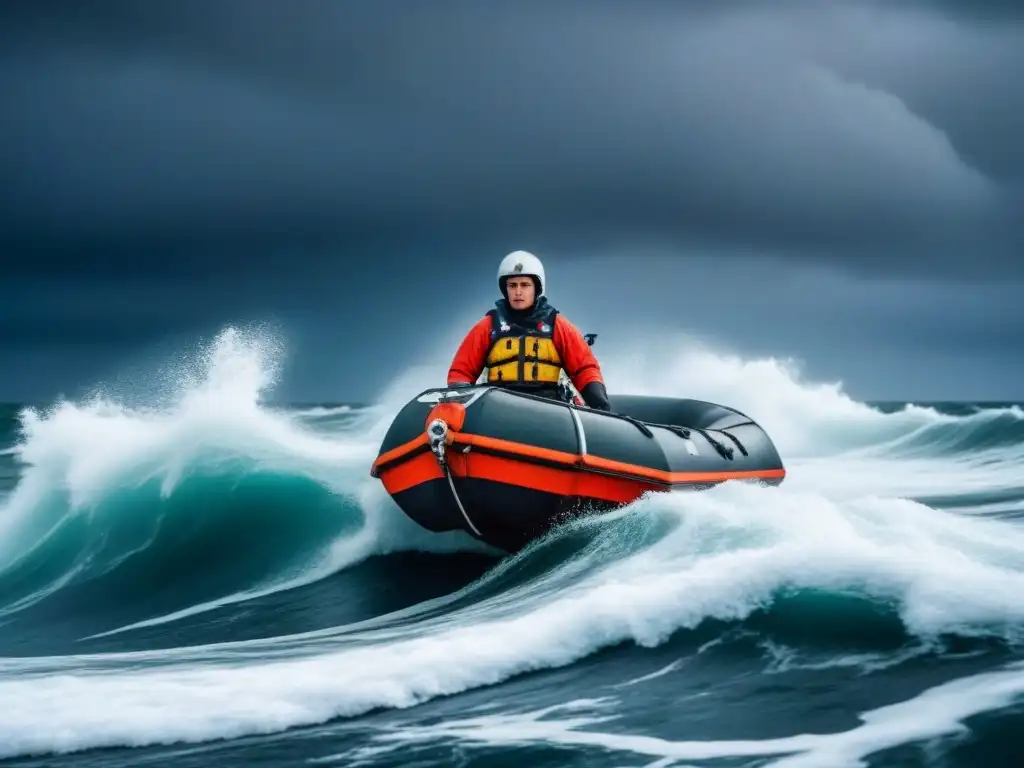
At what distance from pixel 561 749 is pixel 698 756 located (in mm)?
411

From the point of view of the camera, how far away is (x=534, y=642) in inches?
164

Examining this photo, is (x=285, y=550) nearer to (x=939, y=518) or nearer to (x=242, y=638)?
(x=242, y=638)

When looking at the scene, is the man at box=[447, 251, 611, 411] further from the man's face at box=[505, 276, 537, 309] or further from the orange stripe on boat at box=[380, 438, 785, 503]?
the orange stripe on boat at box=[380, 438, 785, 503]

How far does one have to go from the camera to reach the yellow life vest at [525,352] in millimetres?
7367

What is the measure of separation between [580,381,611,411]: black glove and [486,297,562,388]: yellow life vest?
237 millimetres

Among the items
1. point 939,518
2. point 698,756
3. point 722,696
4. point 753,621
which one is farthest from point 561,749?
point 939,518

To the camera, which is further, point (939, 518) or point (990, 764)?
point (939, 518)

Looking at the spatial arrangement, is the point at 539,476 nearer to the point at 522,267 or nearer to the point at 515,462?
the point at 515,462

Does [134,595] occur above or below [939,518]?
above

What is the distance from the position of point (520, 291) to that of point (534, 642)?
3760 mm

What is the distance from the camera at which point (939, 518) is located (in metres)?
5.81

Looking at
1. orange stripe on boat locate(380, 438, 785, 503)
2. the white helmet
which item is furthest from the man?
orange stripe on boat locate(380, 438, 785, 503)

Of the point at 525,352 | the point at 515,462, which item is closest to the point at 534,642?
the point at 515,462

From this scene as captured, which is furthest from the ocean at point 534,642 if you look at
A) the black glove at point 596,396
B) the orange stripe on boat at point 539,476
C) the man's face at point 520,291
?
the man's face at point 520,291
